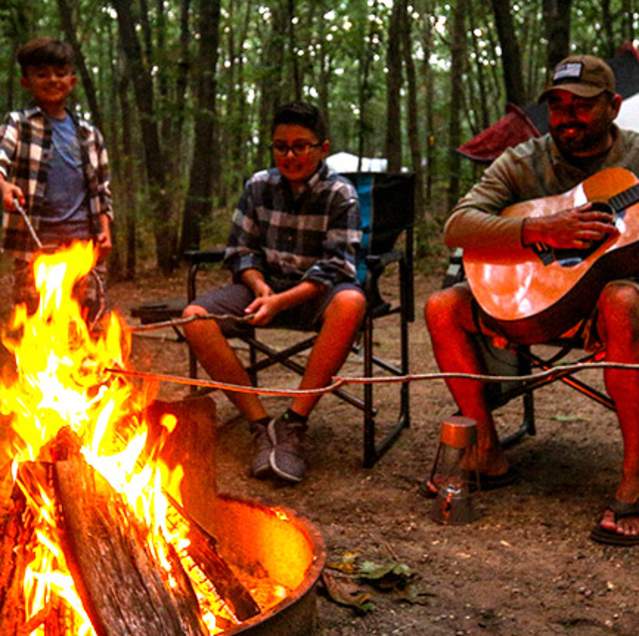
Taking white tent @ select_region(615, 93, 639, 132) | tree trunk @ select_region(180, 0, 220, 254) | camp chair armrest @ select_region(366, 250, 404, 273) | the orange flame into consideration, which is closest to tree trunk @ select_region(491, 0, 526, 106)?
white tent @ select_region(615, 93, 639, 132)

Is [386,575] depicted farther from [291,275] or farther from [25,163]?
[25,163]

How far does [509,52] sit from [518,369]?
4.97 m

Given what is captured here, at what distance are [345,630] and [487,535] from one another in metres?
0.95

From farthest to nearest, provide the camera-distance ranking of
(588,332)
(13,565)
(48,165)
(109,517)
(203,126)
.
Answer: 1. (203,126)
2. (48,165)
3. (588,332)
4. (13,565)
5. (109,517)

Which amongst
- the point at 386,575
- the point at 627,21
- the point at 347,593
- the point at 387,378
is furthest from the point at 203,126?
the point at 387,378

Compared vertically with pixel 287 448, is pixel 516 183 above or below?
above

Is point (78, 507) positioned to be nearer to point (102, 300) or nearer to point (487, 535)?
point (487, 535)

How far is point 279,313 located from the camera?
4074mm

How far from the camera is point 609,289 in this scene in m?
3.27

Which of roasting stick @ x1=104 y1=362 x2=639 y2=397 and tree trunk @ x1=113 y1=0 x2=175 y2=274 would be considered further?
tree trunk @ x1=113 y1=0 x2=175 y2=274

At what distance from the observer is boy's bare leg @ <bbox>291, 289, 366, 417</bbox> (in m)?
3.90

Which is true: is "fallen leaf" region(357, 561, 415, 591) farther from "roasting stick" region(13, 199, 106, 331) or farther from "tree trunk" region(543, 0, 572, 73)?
"tree trunk" region(543, 0, 572, 73)

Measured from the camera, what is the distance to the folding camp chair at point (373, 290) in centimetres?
408

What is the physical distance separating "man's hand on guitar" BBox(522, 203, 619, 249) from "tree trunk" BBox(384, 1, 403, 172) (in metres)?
9.95
